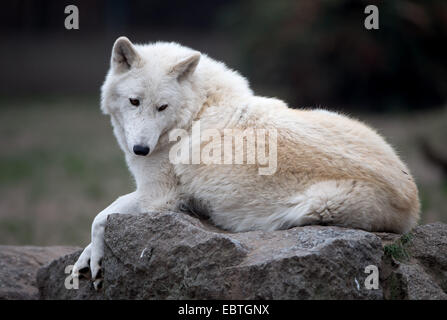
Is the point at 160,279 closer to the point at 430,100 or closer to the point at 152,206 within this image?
the point at 152,206

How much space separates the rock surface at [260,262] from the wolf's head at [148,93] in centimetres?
81

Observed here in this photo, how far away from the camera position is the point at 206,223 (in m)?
5.21

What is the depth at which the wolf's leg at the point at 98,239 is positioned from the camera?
198 inches

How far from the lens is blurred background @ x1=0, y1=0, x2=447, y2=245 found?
1230cm

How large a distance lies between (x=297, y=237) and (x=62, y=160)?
36.9ft

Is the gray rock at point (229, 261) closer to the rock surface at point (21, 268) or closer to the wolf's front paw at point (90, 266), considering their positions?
the wolf's front paw at point (90, 266)

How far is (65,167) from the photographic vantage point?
46.8 feet

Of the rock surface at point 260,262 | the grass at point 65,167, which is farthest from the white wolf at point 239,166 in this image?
the grass at point 65,167

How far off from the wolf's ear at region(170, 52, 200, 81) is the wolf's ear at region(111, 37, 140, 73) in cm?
36

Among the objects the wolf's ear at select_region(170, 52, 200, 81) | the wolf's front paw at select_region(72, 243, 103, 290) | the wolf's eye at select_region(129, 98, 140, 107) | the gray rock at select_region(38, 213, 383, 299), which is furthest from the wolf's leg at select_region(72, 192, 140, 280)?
the wolf's ear at select_region(170, 52, 200, 81)

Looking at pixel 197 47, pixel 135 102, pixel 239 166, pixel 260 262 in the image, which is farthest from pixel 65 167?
pixel 260 262

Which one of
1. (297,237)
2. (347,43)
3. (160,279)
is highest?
(347,43)

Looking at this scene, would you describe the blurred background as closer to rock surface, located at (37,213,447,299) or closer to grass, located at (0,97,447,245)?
grass, located at (0,97,447,245)
